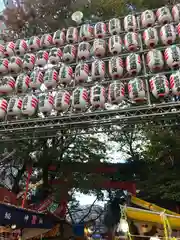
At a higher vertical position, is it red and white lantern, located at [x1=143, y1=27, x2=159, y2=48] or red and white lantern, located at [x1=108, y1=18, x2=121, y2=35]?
red and white lantern, located at [x1=108, y1=18, x2=121, y2=35]

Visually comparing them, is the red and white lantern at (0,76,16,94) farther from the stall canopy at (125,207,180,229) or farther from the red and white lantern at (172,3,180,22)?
the red and white lantern at (172,3,180,22)

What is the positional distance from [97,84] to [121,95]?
0.85 meters

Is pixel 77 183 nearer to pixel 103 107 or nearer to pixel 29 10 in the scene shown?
pixel 103 107

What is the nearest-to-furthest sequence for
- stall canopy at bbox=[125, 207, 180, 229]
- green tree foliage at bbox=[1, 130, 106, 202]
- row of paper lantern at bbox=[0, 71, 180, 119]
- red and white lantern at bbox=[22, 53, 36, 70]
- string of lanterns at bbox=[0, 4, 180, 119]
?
stall canopy at bbox=[125, 207, 180, 229] < row of paper lantern at bbox=[0, 71, 180, 119] < string of lanterns at bbox=[0, 4, 180, 119] < red and white lantern at bbox=[22, 53, 36, 70] < green tree foliage at bbox=[1, 130, 106, 202]

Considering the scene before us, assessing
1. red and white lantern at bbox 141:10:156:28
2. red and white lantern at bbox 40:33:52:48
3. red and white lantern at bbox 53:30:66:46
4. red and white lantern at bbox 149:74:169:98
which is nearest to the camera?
red and white lantern at bbox 149:74:169:98

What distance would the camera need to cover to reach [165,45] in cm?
780

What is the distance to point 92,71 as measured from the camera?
786 centimetres

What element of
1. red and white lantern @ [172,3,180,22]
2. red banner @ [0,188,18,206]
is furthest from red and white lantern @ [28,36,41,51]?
red banner @ [0,188,18,206]

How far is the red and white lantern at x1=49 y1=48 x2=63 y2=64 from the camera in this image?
8.94 m

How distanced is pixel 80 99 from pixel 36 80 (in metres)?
1.92

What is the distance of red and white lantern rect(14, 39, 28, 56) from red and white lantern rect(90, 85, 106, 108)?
13.0 ft

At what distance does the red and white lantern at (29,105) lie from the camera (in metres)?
7.62

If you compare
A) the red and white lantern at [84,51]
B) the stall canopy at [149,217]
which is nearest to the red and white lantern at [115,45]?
the red and white lantern at [84,51]

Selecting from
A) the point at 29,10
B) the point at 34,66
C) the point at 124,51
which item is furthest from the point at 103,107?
the point at 29,10
